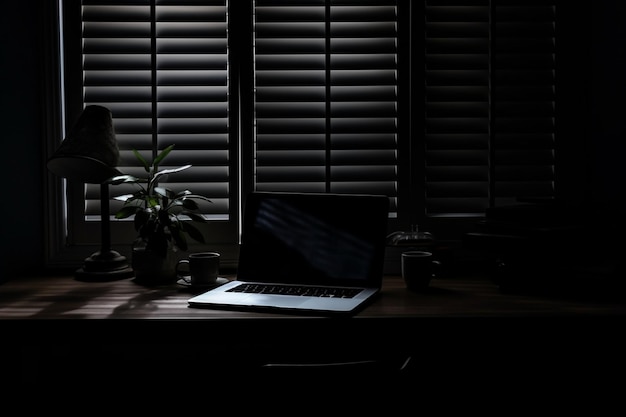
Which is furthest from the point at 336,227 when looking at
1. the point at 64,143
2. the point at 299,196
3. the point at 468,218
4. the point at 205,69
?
the point at 64,143

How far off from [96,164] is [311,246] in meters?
0.68

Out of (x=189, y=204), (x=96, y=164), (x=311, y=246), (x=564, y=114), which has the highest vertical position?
(x=564, y=114)

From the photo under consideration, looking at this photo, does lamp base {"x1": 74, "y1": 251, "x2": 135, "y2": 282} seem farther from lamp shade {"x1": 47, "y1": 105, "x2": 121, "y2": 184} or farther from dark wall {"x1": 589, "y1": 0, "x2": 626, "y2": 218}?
dark wall {"x1": 589, "y1": 0, "x2": 626, "y2": 218}

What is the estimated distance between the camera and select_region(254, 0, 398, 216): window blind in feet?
6.57

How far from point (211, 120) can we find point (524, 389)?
1.31 metres

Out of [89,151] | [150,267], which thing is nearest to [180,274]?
[150,267]

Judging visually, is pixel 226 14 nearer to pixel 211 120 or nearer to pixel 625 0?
pixel 211 120

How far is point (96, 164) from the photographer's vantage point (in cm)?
180

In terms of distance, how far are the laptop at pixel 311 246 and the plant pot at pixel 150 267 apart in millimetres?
211

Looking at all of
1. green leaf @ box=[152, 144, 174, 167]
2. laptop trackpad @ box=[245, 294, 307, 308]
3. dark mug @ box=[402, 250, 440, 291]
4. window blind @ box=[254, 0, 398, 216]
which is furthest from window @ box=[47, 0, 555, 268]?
laptop trackpad @ box=[245, 294, 307, 308]

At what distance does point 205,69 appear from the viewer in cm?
200

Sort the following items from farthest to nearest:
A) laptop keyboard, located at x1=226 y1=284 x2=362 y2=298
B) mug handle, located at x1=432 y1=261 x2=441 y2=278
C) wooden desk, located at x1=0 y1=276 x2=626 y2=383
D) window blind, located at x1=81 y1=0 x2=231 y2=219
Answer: window blind, located at x1=81 y1=0 x2=231 y2=219
mug handle, located at x1=432 y1=261 x2=441 y2=278
laptop keyboard, located at x1=226 y1=284 x2=362 y2=298
wooden desk, located at x1=0 y1=276 x2=626 y2=383

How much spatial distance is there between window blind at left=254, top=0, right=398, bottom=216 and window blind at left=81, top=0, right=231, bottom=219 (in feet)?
0.44

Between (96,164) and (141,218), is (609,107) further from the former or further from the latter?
(96,164)
